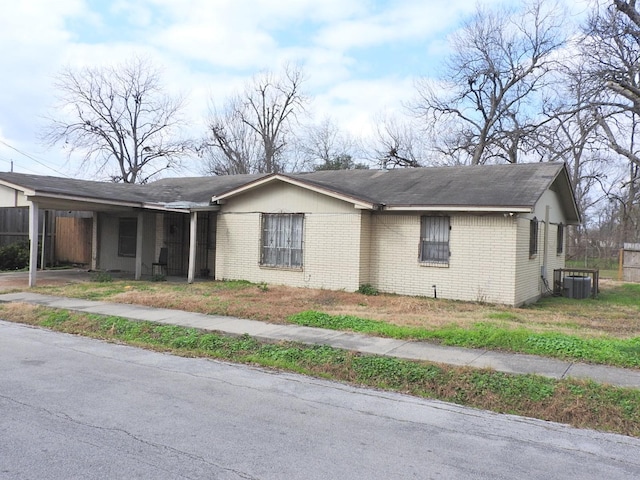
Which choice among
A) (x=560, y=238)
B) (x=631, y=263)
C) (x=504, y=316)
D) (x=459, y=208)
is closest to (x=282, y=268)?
(x=459, y=208)

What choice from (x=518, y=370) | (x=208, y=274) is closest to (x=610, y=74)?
(x=208, y=274)

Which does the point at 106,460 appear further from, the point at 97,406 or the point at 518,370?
the point at 518,370

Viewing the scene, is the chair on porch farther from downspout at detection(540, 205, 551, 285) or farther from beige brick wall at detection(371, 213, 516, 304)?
downspout at detection(540, 205, 551, 285)

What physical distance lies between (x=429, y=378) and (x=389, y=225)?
27.4 ft

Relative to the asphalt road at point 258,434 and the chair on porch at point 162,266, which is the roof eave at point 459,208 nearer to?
the asphalt road at point 258,434

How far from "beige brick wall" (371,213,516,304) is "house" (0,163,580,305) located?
3 centimetres

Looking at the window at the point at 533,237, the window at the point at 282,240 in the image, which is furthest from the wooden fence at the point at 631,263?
the window at the point at 282,240

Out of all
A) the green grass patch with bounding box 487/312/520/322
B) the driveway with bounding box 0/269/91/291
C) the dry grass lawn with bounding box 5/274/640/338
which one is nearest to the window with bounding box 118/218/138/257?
the driveway with bounding box 0/269/91/291

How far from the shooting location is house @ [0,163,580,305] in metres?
13.3

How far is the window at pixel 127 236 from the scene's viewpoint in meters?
20.6

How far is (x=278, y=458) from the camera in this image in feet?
13.9

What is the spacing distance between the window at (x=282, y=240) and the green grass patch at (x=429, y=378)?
6478 millimetres

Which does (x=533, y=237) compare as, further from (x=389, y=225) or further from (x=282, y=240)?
(x=282, y=240)

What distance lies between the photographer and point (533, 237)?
14906 millimetres
